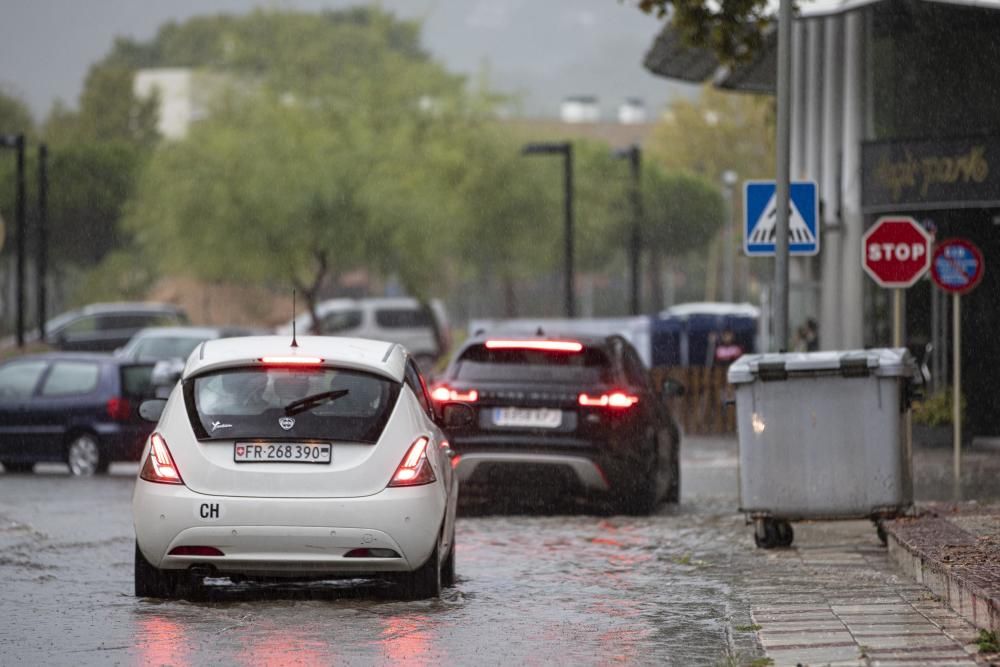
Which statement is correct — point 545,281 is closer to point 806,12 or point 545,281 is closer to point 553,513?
point 806,12

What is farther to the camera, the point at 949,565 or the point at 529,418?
the point at 529,418

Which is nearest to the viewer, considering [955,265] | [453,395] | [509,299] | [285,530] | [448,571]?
[285,530]

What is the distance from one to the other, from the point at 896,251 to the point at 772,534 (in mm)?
6550

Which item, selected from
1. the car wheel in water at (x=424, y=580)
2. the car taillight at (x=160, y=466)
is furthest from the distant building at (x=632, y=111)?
the car taillight at (x=160, y=466)

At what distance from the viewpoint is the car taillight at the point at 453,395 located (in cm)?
1752

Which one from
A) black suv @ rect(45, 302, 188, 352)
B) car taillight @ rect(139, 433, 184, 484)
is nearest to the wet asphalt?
car taillight @ rect(139, 433, 184, 484)

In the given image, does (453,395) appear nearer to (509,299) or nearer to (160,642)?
(160,642)

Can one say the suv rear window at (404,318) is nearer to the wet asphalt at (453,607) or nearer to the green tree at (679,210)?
the wet asphalt at (453,607)

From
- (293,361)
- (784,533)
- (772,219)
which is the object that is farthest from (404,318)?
(293,361)

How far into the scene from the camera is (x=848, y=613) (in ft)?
35.4

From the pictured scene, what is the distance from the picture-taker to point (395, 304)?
59812 millimetres

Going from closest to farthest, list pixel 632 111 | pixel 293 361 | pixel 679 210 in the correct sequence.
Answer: pixel 293 361 < pixel 679 210 < pixel 632 111

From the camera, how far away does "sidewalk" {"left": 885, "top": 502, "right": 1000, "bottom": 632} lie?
10.1 m

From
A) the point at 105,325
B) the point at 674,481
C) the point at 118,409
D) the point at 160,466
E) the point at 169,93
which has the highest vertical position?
the point at 169,93
